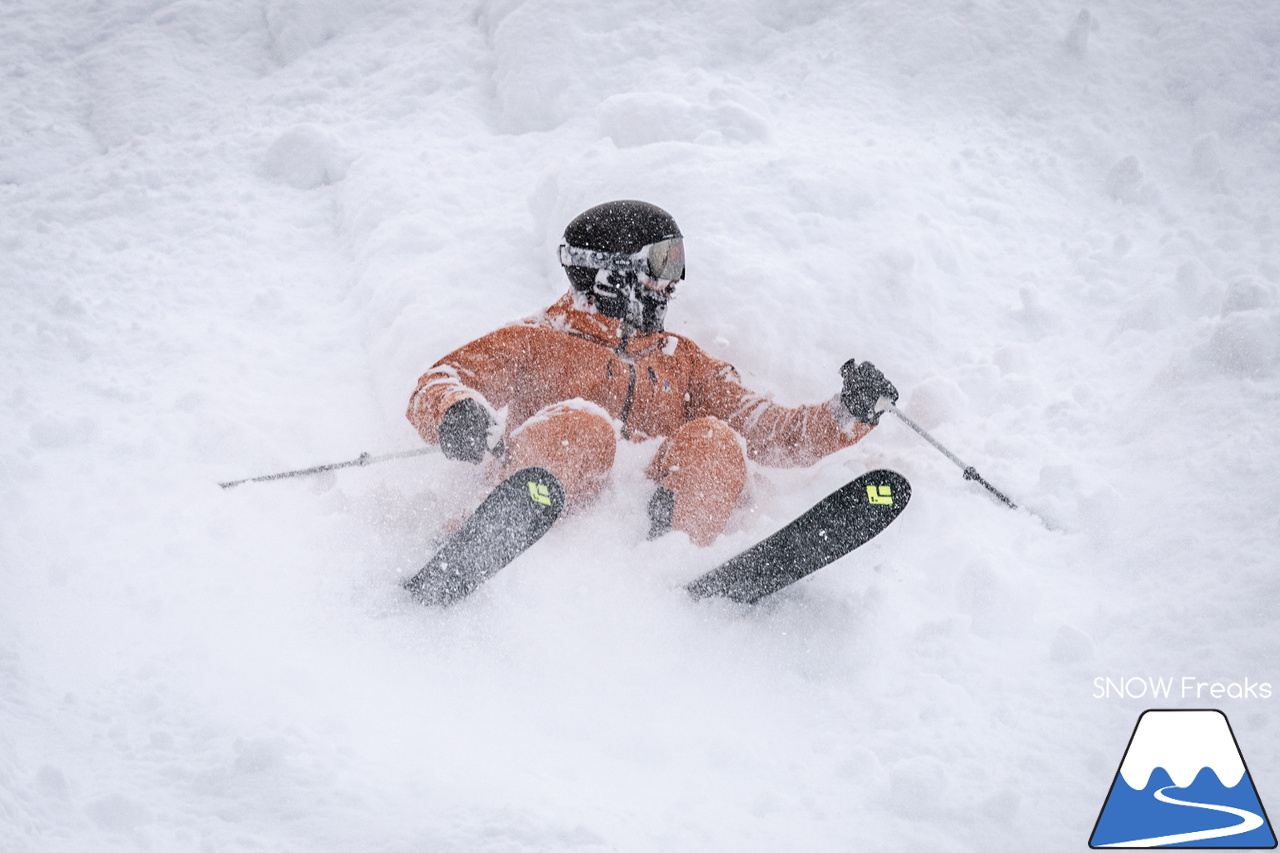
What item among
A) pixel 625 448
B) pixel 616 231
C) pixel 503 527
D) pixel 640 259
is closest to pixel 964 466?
pixel 625 448

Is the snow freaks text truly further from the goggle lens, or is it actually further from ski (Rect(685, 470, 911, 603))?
the goggle lens

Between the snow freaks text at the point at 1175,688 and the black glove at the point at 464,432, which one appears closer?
the snow freaks text at the point at 1175,688

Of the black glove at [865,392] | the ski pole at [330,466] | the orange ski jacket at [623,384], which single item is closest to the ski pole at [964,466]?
the black glove at [865,392]

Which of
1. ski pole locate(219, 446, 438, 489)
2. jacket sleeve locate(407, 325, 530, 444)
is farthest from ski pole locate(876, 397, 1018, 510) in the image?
ski pole locate(219, 446, 438, 489)

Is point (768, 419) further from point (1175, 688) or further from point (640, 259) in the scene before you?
point (1175, 688)

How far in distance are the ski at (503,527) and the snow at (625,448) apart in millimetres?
177

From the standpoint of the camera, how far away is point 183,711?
229 cm

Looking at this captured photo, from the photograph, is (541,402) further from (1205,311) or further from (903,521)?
(1205,311)

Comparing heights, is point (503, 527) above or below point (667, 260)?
below

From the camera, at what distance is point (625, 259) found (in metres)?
3.48

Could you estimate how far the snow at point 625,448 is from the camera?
226cm

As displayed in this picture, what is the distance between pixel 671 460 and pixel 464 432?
0.75m

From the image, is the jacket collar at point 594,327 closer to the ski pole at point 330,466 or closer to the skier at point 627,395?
the skier at point 627,395

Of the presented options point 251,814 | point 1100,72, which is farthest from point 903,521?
point 1100,72
